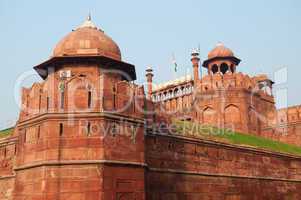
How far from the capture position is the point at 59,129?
9398mm

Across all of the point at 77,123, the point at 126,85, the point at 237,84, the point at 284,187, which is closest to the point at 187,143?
the point at 126,85

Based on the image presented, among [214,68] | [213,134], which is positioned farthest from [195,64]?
[213,134]

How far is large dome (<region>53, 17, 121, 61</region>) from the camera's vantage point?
10750 mm

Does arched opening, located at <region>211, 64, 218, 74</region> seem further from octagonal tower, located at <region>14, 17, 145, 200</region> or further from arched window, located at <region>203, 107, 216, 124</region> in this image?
octagonal tower, located at <region>14, 17, 145, 200</region>

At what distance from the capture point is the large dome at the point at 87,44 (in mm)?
10750

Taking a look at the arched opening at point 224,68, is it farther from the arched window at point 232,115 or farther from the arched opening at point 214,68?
the arched window at point 232,115

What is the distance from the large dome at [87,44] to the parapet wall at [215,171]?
10.1ft

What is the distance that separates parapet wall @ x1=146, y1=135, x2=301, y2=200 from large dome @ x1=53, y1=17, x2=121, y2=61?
3082 millimetres

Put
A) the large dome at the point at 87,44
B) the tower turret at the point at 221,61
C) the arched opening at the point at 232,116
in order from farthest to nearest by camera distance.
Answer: the tower turret at the point at 221,61
the arched opening at the point at 232,116
the large dome at the point at 87,44

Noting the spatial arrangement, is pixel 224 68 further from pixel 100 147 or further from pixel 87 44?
pixel 100 147

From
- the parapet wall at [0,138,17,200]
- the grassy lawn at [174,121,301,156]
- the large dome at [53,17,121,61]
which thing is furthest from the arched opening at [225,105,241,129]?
the parapet wall at [0,138,17,200]

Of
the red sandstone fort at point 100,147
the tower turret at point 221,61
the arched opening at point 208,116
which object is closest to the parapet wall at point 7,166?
the red sandstone fort at point 100,147

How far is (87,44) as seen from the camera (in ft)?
35.5

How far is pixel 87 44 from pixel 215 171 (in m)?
7.02
